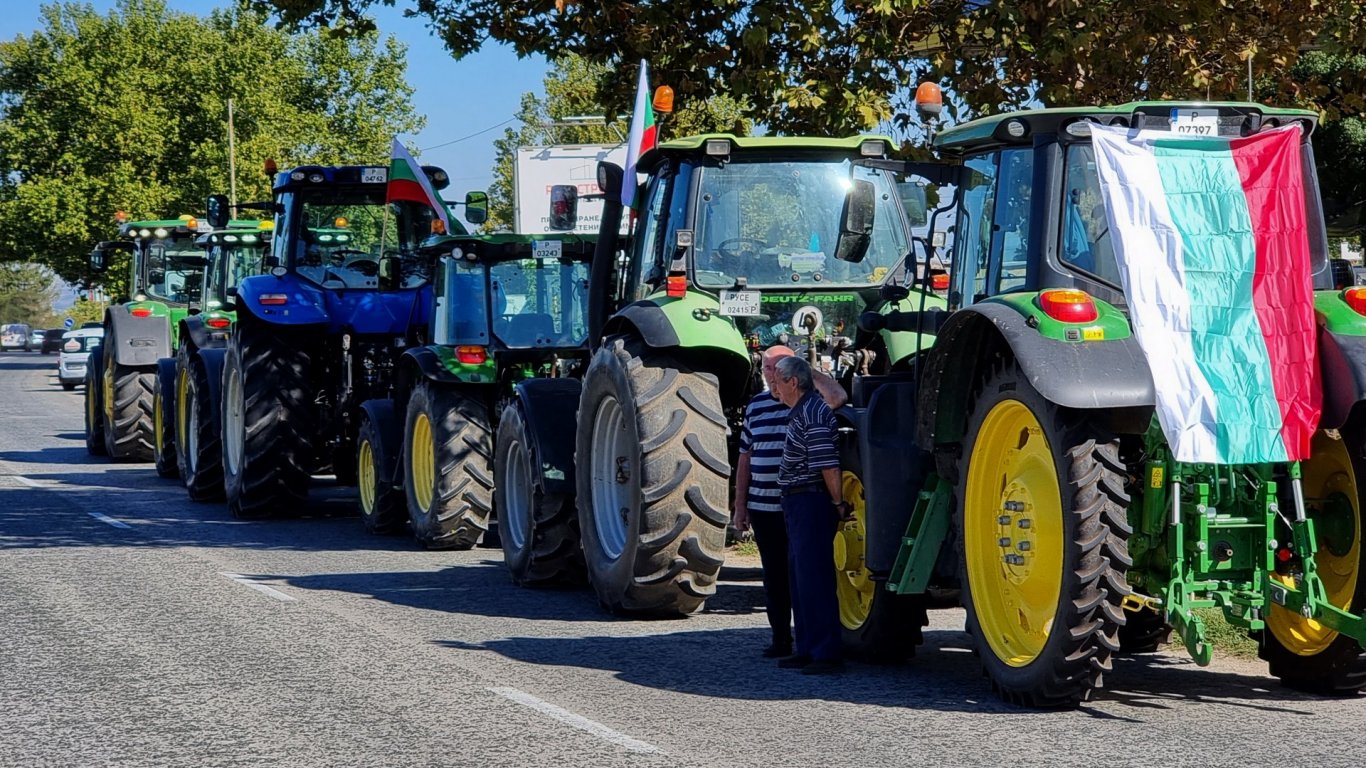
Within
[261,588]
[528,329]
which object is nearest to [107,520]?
[528,329]

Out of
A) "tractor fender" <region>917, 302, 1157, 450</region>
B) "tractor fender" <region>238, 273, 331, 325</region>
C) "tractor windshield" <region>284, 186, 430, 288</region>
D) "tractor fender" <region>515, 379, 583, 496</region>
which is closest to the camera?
"tractor fender" <region>917, 302, 1157, 450</region>

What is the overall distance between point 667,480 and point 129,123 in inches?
1961

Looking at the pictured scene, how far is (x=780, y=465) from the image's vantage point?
28.9 feet

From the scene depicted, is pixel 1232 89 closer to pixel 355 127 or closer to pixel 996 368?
pixel 996 368

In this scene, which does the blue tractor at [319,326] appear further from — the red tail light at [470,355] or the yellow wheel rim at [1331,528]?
the yellow wheel rim at [1331,528]

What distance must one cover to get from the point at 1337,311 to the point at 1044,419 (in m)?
1.29

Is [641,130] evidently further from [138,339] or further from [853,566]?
[138,339]

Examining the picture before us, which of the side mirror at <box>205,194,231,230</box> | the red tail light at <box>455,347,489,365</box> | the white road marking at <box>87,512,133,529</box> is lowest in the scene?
the white road marking at <box>87,512,133,529</box>

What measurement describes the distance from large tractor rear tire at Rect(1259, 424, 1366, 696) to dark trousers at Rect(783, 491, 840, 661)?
198cm

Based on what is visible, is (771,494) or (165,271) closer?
(771,494)

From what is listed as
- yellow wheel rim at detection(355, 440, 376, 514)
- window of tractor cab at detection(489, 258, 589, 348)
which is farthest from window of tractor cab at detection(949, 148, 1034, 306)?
yellow wheel rim at detection(355, 440, 376, 514)

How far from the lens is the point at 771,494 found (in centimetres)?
899

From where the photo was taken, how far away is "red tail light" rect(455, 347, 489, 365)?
13977 mm

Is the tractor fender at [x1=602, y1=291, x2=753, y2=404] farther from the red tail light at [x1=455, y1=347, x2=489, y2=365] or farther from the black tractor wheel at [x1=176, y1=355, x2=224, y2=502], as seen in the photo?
the black tractor wheel at [x1=176, y1=355, x2=224, y2=502]
